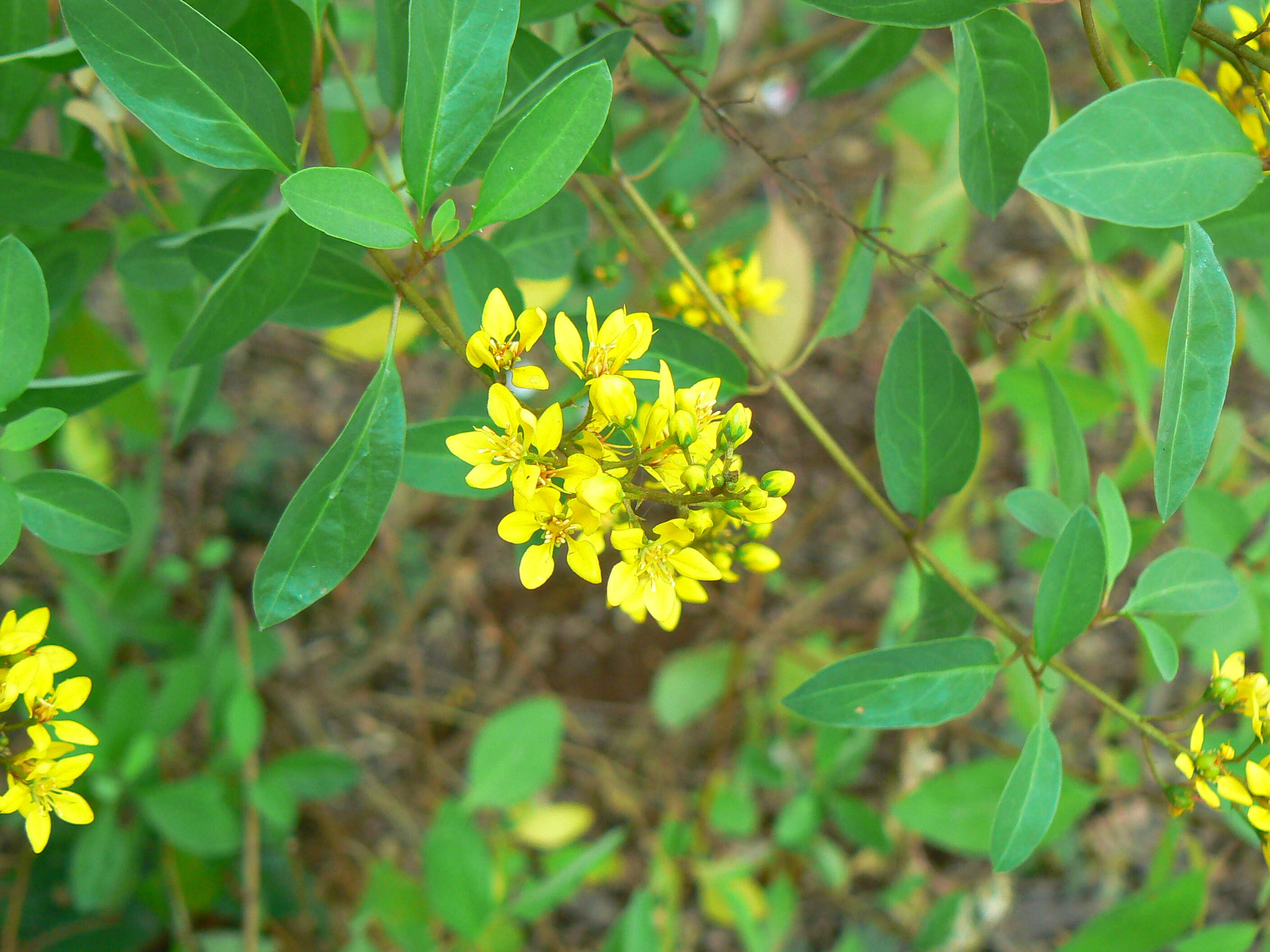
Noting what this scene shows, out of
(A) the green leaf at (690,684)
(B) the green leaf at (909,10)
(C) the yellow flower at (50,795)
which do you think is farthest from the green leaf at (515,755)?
(B) the green leaf at (909,10)

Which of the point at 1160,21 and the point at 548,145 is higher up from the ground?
the point at 1160,21

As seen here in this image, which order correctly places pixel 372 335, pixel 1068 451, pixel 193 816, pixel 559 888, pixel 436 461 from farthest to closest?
1. pixel 193 816
2. pixel 559 888
3. pixel 372 335
4. pixel 1068 451
5. pixel 436 461

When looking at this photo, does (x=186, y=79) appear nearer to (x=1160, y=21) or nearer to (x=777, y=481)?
(x=777, y=481)

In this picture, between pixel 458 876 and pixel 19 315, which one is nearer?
pixel 19 315

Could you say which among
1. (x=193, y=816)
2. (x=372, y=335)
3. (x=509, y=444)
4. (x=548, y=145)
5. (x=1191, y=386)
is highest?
(x=548, y=145)

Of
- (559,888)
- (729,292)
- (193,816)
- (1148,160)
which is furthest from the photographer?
(193,816)

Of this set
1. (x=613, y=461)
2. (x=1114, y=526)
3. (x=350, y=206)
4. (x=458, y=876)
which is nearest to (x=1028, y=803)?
(x=1114, y=526)
